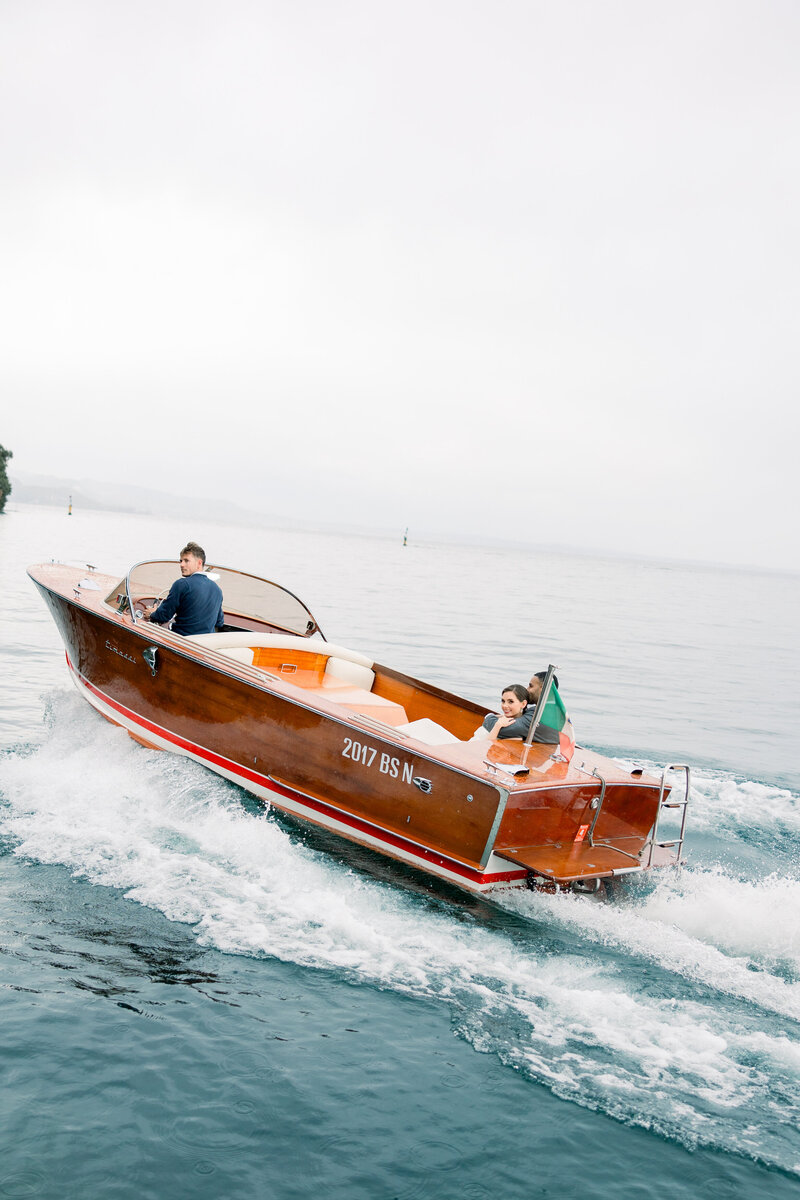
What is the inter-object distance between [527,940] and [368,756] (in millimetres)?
1612

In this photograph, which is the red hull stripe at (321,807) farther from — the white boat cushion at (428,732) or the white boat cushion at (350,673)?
the white boat cushion at (350,673)

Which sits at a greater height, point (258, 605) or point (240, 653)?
point (258, 605)

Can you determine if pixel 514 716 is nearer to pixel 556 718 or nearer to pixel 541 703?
pixel 556 718

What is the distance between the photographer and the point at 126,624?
774 cm

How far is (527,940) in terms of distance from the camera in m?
5.24

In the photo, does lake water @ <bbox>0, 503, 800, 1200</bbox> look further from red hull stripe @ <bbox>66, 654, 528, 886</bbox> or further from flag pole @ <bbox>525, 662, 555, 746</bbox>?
flag pole @ <bbox>525, 662, 555, 746</bbox>

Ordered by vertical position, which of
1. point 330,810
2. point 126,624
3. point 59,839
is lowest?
point 59,839

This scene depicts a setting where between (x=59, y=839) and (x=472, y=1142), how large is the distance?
144 inches

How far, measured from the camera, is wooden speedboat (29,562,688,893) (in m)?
5.64

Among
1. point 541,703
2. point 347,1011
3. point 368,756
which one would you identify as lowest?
point 347,1011

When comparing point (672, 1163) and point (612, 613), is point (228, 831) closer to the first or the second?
point (672, 1163)

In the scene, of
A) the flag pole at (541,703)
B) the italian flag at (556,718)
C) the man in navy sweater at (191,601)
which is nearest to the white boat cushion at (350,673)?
the man in navy sweater at (191,601)

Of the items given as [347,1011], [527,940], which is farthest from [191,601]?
[347,1011]

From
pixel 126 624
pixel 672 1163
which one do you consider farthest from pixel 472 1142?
pixel 126 624
